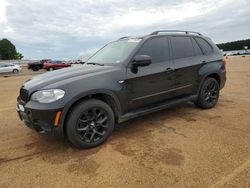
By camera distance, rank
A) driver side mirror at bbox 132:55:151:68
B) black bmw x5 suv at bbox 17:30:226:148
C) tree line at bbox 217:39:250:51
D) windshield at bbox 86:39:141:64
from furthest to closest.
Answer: tree line at bbox 217:39:250:51
windshield at bbox 86:39:141:64
driver side mirror at bbox 132:55:151:68
black bmw x5 suv at bbox 17:30:226:148

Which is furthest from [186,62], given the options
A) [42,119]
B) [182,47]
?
[42,119]

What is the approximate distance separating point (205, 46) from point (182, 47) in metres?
0.81

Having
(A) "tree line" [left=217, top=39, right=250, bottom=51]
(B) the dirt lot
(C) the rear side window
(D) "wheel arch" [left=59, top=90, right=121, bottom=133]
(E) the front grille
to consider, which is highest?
(A) "tree line" [left=217, top=39, right=250, bottom=51]

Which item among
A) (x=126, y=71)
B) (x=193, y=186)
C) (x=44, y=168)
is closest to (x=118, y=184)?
(x=193, y=186)

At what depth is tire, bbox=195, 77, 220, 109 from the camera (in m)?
5.08

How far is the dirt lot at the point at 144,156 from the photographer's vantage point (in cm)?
265

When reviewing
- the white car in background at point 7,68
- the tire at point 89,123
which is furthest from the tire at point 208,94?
the white car in background at point 7,68

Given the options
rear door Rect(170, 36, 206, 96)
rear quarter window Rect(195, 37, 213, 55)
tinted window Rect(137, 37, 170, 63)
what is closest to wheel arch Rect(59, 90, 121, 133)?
tinted window Rect(137, 37, 170, 63)

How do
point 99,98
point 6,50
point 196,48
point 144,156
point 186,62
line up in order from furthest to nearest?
point 6,50 → point 196,48 → point 186,62 → point 99,98 → point 144,156

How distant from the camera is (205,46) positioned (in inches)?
206

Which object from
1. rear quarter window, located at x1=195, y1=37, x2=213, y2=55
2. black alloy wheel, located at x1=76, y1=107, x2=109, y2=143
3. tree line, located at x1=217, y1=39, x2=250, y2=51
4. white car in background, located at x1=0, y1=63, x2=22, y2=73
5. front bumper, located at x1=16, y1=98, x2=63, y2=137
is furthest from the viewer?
tree line, located at x1=217, y1=39, x2=250, y2=51

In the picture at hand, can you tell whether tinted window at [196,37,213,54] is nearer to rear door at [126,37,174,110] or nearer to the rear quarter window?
the rear quarter window

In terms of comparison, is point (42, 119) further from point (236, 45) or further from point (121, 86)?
point (236, 45)

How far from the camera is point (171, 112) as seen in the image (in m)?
5.21
